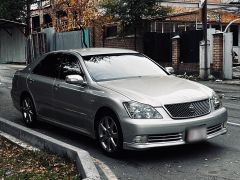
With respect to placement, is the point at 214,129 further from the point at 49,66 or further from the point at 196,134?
the point at 49,66

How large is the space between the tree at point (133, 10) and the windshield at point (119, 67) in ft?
48.2

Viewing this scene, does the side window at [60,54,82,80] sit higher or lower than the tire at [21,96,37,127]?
higher

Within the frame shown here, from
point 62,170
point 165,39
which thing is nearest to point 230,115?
point 62,170

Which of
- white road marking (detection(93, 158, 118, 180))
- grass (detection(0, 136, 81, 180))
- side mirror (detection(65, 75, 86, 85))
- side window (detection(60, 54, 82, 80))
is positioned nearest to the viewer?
grass (detection(0, 136, 81, 180))

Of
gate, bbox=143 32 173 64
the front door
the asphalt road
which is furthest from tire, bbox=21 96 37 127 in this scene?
gate, bbox=143 32 173 64

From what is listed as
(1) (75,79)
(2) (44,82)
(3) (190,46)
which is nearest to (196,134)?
(1) (75,79)

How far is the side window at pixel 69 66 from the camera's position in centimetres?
799

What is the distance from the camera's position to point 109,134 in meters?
6.89

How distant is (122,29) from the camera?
2434 cm

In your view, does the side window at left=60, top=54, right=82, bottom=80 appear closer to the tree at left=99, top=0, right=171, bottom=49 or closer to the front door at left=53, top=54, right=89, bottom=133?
the front door at left=53, top=54, right=89, bottom=133

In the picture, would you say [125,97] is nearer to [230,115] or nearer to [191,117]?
[191,117]

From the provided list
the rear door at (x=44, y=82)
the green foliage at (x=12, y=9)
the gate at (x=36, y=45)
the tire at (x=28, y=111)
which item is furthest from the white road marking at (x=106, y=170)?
the green foliage at (x=12, y=9)

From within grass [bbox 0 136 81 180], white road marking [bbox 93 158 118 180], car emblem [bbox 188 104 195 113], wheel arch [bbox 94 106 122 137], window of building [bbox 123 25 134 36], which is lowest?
white road marking [bbox 93 158 118 180]

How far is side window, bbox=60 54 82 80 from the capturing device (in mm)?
7986
